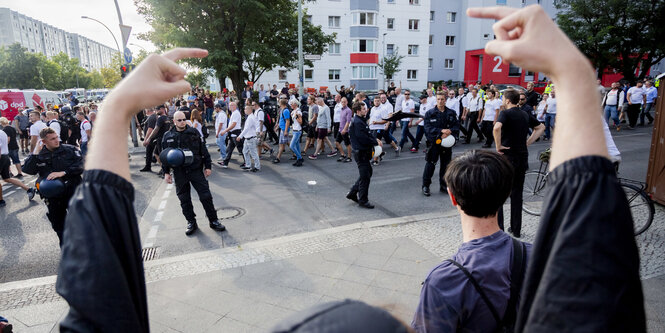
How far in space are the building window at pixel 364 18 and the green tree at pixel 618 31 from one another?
68.2ft

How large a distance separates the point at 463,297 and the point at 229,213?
6314mm

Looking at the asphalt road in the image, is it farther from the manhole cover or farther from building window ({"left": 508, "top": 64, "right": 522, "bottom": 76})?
building window ({"left": 508, "top": 64, "right": 522, "bottom": 76})

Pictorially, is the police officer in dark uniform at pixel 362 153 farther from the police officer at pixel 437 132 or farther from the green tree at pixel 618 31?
the green tree at pixel 618 31

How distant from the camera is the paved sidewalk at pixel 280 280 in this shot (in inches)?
153

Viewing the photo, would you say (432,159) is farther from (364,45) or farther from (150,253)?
(364,45)

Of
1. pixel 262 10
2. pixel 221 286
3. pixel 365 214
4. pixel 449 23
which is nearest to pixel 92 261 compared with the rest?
pixel 221 286

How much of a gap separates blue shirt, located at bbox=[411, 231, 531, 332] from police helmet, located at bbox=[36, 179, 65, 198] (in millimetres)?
5525

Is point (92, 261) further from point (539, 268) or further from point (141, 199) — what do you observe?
point (141, 199)

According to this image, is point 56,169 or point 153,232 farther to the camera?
point 153,232

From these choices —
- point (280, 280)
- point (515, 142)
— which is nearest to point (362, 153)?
point (515, 142)

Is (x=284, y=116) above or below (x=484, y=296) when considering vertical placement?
above

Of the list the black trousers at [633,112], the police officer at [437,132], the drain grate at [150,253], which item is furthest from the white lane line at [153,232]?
the black trousers at [633,112]

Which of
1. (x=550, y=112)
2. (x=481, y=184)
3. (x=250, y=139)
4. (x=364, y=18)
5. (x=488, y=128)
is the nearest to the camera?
(x=481, y=184)

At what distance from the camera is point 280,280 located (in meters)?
4.53
